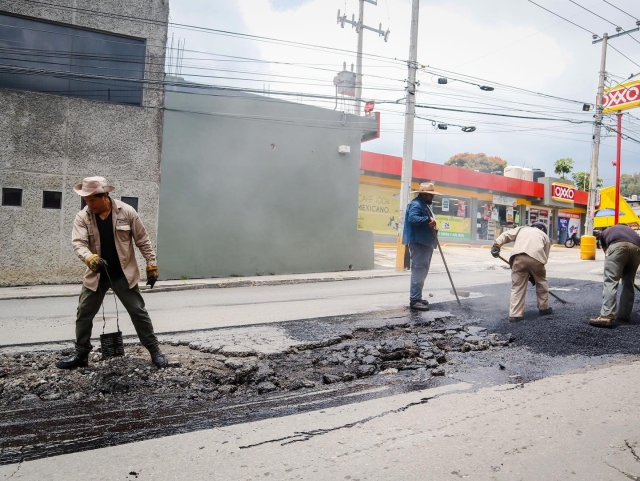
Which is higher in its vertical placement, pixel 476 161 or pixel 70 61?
pixel 476 161

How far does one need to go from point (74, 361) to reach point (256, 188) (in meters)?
10.4

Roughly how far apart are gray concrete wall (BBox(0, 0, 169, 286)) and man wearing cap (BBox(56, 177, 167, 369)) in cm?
853

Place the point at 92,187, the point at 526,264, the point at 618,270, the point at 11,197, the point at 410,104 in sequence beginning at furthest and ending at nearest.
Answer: the point at 410,104
the point at 11,197
the point at 526,264
the point at 618,270
the point at 92,187

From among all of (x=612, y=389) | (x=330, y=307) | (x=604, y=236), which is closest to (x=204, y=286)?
(x=330, y=307)

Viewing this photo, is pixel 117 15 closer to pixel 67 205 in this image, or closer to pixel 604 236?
pixel 67 205

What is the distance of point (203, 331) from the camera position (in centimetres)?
626

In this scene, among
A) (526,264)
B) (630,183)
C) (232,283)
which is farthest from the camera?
(630,183)

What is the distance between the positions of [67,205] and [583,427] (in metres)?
12.0

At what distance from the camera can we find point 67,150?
12.0m

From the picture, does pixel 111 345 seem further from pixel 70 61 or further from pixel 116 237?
pixel 70 61

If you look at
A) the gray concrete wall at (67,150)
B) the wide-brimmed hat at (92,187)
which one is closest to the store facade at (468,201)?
the gray concrete wall at (67,150)

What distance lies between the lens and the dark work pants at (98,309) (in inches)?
176

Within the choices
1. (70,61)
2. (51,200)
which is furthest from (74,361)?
(70,61)

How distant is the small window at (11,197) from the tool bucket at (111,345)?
346 inches
